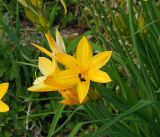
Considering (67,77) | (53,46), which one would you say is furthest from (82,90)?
(53,46)

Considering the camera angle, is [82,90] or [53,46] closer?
[82,90]

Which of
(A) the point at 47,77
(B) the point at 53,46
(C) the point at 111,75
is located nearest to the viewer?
(A) the point at 47,77

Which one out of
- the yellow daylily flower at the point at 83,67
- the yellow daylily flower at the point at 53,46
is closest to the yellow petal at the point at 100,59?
the yellow daylily flower at the point at 83,67

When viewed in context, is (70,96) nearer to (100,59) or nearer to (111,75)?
(100,59)

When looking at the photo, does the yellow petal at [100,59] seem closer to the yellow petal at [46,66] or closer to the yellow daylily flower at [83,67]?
the yellow daylily flower at [83,67]

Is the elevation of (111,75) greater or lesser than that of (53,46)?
lesser

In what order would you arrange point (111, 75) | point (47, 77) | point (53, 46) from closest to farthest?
point (47, 77)
point (53, 46)
point (111, 75)

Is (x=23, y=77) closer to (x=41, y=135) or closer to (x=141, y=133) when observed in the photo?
(x=41, y=135)
